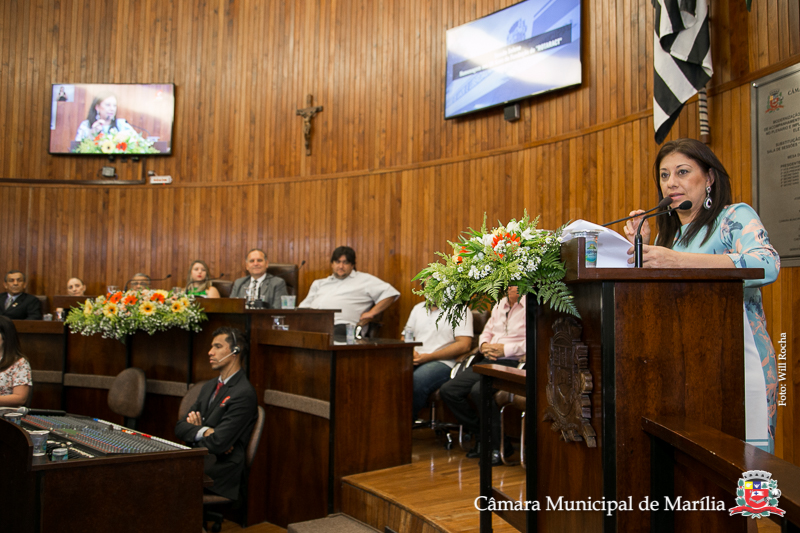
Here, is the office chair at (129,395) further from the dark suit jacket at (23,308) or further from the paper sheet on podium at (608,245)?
the paper sheet on podium at (608,245)

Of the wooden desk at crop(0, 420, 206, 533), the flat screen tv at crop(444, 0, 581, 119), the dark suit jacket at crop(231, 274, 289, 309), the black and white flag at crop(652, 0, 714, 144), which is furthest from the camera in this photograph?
the dark suit jacket at crop(231, 274, 289, 309)

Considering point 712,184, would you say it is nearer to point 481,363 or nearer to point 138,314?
point 481,363

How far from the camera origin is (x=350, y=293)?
5766 millimetres

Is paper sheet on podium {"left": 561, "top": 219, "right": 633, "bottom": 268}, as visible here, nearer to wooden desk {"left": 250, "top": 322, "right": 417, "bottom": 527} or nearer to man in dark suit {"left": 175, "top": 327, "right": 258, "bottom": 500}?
wooden desk {"left": 250, "top": 322, "right": 417, "bottom": 527}

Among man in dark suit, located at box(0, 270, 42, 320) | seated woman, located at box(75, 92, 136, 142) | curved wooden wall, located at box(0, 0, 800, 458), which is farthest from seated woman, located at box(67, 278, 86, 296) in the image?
seated woman, located at box(75, 92, 136, 142)

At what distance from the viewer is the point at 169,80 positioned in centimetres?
790

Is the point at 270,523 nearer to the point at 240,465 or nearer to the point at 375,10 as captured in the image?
the point at 240,465

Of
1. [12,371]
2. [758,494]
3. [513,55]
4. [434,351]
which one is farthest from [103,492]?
[513,55]

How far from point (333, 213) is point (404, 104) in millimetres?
1389

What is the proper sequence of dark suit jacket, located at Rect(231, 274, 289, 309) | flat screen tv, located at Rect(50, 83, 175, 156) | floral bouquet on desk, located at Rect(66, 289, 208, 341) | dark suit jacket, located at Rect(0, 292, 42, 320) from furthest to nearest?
flat screen tv, located at Rect(50, 83, 175, 156) < dark suit jacket, located at Rect(0, 292, 42, 320) < dark suit jacket, located at Rect(231, 274, 289, 309) < floral bouquet on desk, located at Rect(66, 289, 208, 341)

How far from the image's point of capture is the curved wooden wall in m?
4.87

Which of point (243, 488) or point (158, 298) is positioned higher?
point (158, 298)

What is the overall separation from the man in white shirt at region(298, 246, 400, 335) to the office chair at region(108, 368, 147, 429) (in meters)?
1.76

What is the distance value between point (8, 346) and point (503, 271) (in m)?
3.53
